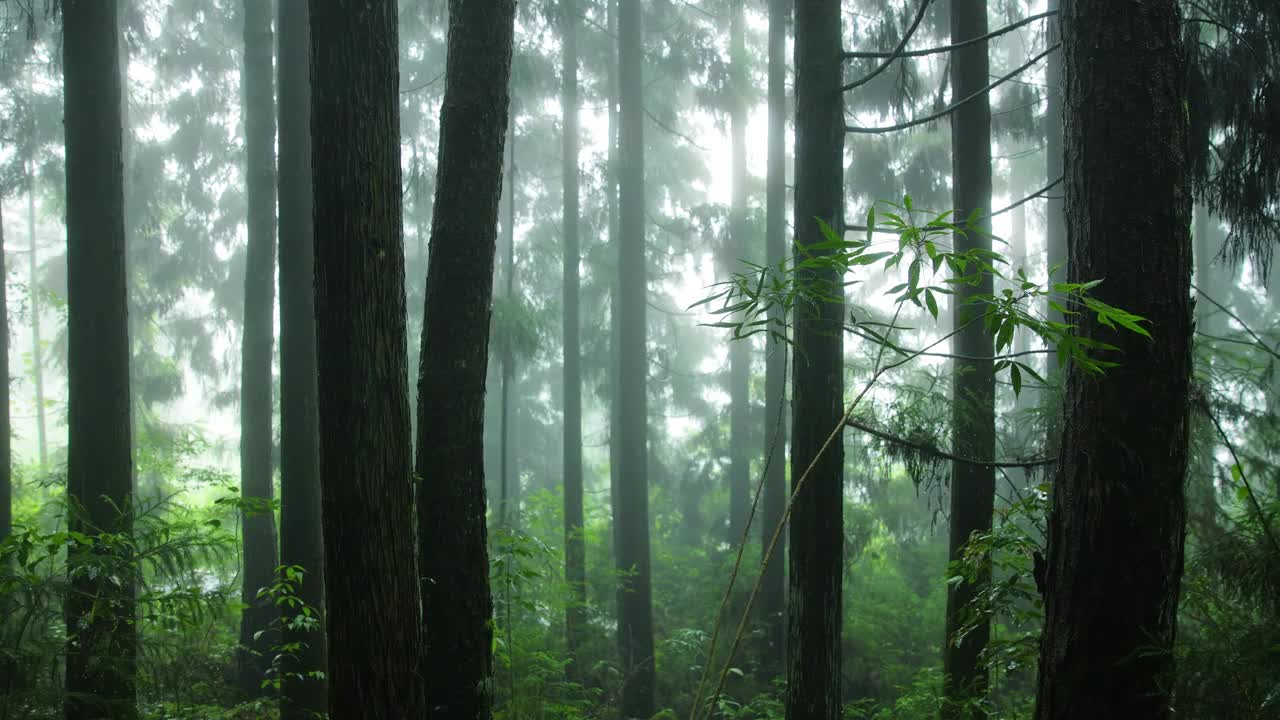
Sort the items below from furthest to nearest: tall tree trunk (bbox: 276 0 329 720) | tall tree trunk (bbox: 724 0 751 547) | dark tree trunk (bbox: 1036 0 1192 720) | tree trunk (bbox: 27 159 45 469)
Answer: tree trunk (bbox: 27 159 45 469)
tall tree trunk (bbox: 724 0 751 547)
tall tree trunk (bbox: 276 0 329 720)
dark tree trunk (bbox: 1036 0 1192 720)

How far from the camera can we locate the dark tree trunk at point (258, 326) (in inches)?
386

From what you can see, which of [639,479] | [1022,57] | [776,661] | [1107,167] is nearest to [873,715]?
[776,661]

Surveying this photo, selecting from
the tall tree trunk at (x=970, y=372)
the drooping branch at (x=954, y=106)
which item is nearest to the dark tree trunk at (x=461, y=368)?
the drooping branch at (x=954, y=106)

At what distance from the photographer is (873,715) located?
24.5 ft

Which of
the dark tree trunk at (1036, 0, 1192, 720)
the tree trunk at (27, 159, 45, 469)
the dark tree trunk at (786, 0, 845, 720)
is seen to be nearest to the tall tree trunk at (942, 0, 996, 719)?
the dark tree trunk at (786, 0, 845, 720)

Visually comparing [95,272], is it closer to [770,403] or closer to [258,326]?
[258,326]

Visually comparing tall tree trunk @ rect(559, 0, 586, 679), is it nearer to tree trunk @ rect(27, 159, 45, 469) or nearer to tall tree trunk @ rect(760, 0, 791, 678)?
tall tree trunk @ rect(760, 0, 791, 678)

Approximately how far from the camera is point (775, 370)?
13125 mm

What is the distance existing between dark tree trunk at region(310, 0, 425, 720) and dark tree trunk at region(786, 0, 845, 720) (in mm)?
2475

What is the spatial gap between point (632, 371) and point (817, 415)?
314 inches

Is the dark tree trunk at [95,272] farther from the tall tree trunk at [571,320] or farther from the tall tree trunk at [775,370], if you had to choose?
the tall tree trunk at [571,320]

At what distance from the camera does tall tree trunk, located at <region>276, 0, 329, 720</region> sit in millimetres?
6789

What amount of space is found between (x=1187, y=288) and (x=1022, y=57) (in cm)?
2463

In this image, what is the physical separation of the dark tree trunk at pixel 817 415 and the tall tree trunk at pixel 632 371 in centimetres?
705
